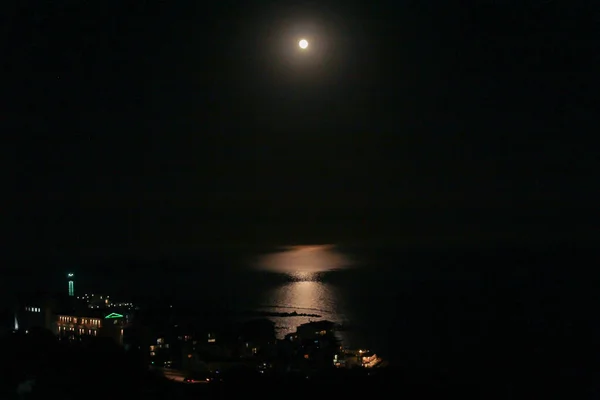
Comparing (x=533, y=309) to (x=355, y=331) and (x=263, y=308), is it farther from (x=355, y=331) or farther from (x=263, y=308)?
(x=263, y=308)

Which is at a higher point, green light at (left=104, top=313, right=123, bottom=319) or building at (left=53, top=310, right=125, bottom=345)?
green light at (left=104, top=313, right=123, bottom=319)

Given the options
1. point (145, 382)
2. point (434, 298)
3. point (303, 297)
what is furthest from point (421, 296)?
point (145, 382)

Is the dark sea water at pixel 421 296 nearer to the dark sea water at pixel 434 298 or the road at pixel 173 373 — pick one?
the dark sea water at pixel 434 298

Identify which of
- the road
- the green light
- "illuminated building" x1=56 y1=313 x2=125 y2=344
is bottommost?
the road

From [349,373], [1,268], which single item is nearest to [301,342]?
[349,373]

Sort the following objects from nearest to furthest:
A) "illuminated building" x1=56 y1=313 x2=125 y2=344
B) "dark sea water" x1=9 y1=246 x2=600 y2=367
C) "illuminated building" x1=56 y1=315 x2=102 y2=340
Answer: "illuminated building" x1=56 y1=313 x2=125 y2=344
"illuminated building" x1=56 y1=315 x2=102 y2=340
"dark sea water" x1=9 y1=246 x2=600 y2=367

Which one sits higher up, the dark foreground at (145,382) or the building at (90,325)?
the building at (90,325)

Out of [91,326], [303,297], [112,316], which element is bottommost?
[91,326]

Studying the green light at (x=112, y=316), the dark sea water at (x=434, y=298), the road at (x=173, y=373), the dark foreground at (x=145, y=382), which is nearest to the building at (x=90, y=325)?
the green light at (x=112, y=316)

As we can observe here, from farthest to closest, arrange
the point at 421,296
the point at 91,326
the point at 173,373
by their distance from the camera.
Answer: the point at 421,296 → the point at 91,326 → the point at 173,373

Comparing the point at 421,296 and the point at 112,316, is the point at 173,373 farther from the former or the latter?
the point at 421,296

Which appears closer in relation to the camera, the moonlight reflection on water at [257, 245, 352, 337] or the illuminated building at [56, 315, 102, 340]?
the illuminated building at [56, 315, 102, 340]

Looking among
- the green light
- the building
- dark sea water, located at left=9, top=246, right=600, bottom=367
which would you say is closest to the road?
the building

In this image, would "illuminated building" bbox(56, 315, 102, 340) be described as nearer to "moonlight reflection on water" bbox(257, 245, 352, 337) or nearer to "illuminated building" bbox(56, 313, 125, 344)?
"illuminated building" bbox(56, 313, 125, 344)
